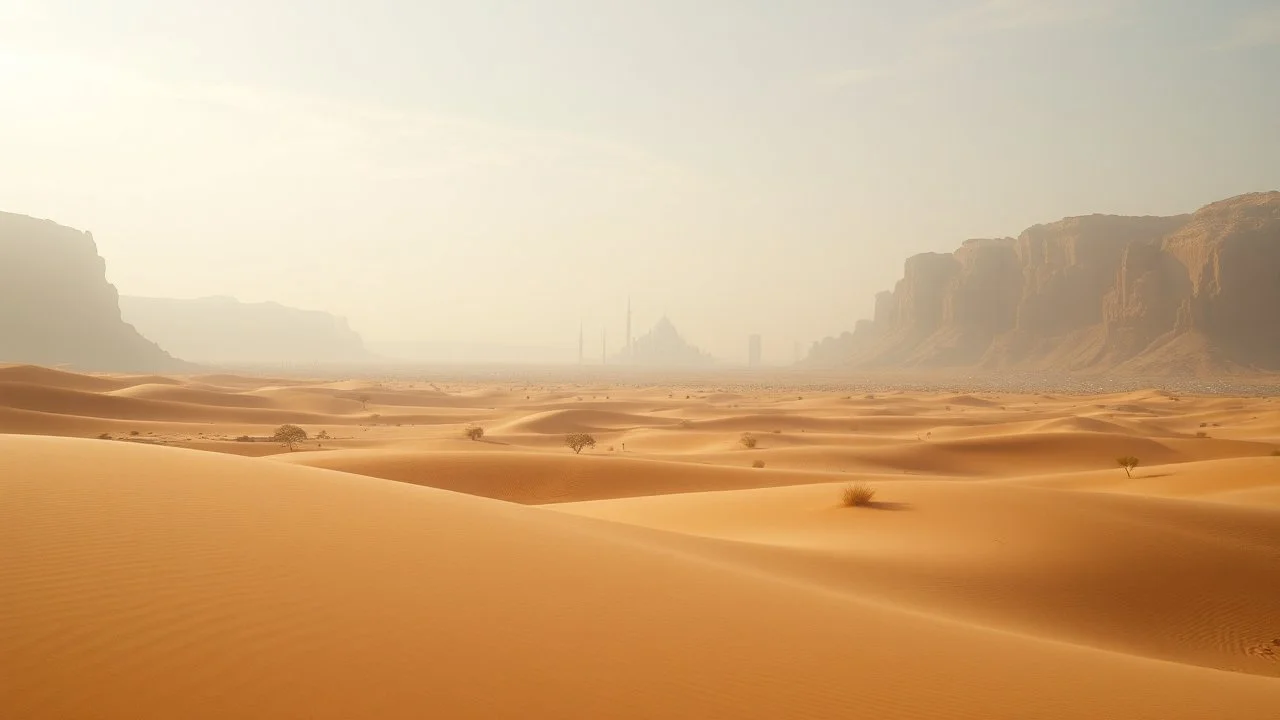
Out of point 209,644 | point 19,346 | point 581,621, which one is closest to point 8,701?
point 209,644

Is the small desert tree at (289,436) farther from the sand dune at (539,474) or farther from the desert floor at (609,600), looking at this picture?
the desert floor at (609,600)

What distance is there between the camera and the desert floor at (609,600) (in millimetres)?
4270

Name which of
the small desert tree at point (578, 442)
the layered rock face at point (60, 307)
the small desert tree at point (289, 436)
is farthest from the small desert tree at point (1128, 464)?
the layered rock face at point (60, 307)

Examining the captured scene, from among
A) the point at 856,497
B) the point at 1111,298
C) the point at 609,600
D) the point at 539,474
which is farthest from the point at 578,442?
the point at 1111,298

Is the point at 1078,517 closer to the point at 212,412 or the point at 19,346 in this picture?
the point at 212,412

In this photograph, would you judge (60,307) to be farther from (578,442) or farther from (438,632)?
(438,632)

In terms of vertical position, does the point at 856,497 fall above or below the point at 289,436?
below

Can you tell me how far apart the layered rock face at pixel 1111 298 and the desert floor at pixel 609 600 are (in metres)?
124

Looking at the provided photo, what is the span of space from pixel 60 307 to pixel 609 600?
136 metres

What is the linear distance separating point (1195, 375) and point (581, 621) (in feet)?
430

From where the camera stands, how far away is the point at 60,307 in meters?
113

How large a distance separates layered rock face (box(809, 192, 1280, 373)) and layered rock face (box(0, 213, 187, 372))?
153 metres

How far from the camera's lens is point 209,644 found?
172 inches

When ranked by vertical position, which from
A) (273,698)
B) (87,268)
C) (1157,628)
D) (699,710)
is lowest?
(1157,628)
